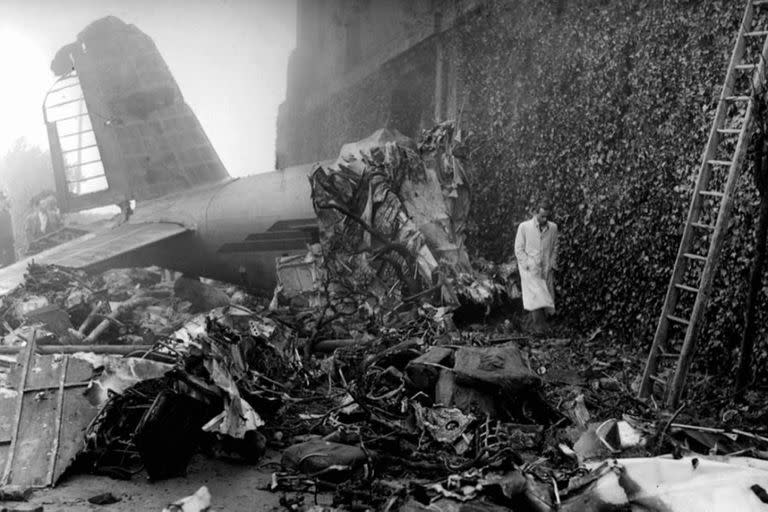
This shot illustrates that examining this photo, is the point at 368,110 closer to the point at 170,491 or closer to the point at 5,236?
the point at 5,236

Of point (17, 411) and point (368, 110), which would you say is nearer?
point (17, 411)

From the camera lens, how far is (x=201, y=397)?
4.70 m

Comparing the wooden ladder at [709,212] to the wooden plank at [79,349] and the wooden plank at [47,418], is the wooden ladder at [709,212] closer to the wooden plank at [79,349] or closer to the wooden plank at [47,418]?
the wooden plank at [47,418]

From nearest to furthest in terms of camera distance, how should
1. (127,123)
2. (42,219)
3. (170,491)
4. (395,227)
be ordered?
1. (170,491)
2. (395,227)
3. (127,123)
4. (42,219)

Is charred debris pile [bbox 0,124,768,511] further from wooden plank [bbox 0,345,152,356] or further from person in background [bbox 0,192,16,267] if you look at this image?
person in background [bbox 0,192,16,267]

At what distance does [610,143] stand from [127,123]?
32.4ft

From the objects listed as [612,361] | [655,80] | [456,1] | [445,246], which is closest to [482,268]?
[445,246]

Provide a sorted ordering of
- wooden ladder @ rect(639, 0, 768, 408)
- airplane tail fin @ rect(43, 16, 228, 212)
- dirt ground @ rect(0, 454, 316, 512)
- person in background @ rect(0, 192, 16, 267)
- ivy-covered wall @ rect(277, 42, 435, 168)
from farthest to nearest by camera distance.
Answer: person in background @ rect(0, 192, 16, 267) < ivy-covered wall @ rect(277, 42, 435, 168) < airplane tail fin @ rect(43, 16, 228, 212) < wooden ladder @ rect(639, 0, 768, 408) < dirt ground @ rect(0, 454, 316, 512)

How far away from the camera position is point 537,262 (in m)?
8.95

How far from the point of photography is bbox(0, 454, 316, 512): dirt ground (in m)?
4.07

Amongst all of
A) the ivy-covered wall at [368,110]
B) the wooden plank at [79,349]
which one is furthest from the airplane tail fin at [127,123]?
the wooden plank at [79,349]

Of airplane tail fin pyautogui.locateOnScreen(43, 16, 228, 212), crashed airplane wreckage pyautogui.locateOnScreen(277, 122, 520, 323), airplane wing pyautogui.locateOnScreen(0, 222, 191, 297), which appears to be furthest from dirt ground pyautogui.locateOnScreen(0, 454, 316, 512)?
airplane tail fin pyautogui.locateOnScreen(43, 16, 228, 212)

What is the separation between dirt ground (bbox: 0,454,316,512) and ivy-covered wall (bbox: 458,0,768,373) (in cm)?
471

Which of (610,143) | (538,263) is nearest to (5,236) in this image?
(538,263)
